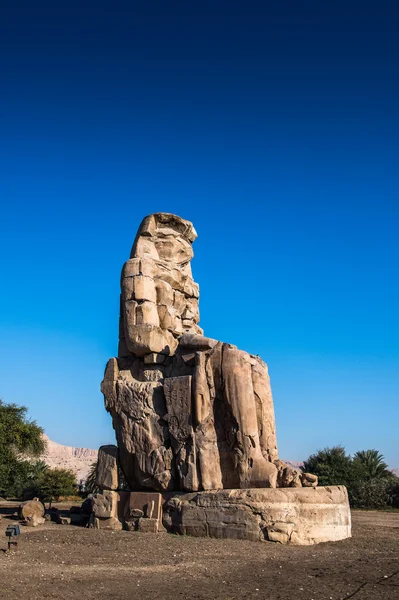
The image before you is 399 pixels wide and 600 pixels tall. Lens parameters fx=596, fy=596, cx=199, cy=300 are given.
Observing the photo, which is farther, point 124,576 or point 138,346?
point 138,346

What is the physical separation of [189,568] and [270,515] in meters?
2.13

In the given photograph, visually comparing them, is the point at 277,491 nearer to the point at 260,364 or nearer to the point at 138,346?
the point at 260,364

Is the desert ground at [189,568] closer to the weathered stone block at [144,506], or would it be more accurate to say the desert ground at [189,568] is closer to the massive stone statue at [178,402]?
the weathered stone block at [144,506]

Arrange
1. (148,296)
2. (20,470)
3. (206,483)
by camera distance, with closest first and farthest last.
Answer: (206,483) < (148,296) < (20,470)

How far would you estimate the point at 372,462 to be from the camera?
24.6 m

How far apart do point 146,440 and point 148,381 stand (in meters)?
1.14

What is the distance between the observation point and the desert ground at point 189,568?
5.82m

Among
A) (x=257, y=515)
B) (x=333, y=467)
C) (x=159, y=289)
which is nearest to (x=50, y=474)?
(x=333, y=467)

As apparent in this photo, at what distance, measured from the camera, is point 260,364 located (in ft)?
35.8

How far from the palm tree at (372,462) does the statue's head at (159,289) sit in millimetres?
14198

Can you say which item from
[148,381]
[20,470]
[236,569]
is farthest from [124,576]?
[20,470]

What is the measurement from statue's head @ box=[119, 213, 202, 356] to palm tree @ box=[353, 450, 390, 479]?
14.2 metres

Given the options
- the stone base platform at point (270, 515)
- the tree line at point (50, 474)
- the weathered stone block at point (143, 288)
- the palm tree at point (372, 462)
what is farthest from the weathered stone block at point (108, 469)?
the palm tree at point (372, 462)

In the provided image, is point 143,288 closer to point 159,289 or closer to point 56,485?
point 159,289
